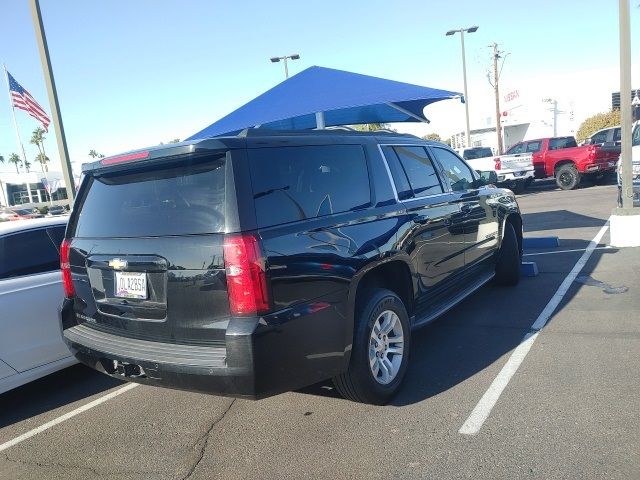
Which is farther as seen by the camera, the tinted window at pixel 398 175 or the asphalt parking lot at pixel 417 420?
the tinted window at pixel 398 175

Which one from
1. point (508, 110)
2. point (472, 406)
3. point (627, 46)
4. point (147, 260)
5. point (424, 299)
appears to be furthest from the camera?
point (508, 110)

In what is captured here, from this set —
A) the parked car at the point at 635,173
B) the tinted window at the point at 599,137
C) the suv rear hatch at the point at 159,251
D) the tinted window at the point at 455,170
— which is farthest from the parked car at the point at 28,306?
the tinted window at the point at 599,137

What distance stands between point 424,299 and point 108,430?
105 inches

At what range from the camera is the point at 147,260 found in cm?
314

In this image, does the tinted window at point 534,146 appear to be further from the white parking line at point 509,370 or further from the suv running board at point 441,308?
the suv running board at point 441,308

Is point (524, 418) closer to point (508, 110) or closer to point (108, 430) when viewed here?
point (108, 430)

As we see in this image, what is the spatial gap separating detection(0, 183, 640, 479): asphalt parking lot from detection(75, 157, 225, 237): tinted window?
1.46 meters

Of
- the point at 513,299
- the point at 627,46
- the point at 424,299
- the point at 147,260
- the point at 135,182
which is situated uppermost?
the point at 627,46

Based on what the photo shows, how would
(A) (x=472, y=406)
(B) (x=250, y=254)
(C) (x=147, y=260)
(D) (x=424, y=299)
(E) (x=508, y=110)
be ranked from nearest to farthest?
(B) (x=250, y=254) < (C) (x=147, y=260) < (A) (x=472, y=406) < (D) (x=424, y=299) < (E) (x=508, y=110)

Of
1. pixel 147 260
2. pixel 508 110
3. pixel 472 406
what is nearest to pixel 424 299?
pixel 472 406

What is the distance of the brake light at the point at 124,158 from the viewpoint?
3.24m

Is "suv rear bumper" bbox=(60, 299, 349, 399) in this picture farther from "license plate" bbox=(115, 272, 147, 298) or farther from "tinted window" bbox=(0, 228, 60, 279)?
"tinted window" bbox=(0, 228, 60, 279)

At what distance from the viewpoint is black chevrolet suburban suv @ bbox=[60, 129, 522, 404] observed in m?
2.91

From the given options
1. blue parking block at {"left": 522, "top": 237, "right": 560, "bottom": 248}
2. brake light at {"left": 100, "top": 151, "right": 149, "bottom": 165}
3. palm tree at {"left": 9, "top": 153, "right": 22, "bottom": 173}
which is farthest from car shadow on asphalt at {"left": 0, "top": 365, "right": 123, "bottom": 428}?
palm tree at {"left": 9, "top": 153, "right": 22, "bottom": 173}
